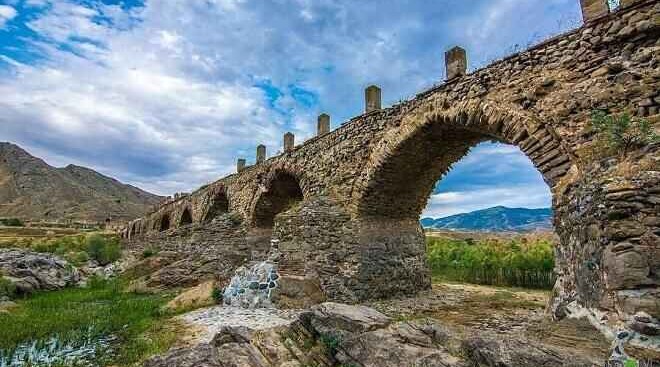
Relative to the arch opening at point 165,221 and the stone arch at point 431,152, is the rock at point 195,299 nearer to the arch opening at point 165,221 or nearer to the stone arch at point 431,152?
the stone arch at point 431,152

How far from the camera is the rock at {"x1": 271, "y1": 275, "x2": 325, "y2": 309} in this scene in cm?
905

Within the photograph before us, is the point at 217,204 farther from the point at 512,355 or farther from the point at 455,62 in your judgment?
the point at 512,355

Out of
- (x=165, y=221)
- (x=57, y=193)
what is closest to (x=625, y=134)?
(x=165, y=221)

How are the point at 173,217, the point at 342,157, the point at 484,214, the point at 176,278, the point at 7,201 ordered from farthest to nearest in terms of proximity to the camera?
the point at 484,214
the point at 7,201
the point at 173,217
the point at 176,278
the point at 342,157

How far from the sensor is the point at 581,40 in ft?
20.2

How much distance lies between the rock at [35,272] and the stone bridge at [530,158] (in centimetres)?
461

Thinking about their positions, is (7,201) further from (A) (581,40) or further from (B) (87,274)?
(A) (581,40)

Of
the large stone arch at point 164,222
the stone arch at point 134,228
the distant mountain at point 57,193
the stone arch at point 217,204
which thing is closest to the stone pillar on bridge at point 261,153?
the stone arch at point 217,204

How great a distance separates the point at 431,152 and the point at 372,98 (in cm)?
219

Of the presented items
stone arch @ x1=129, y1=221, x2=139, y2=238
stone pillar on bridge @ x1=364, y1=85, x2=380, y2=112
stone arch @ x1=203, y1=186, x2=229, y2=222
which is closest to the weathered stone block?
stone arch @ x1=203, y1=186, x2=229, y2=222

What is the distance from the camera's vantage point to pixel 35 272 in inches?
465

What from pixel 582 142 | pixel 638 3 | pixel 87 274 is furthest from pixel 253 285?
pixel 87 274

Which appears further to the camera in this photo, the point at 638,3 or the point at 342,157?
the point at 342,157

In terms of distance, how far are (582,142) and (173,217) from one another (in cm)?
2725
